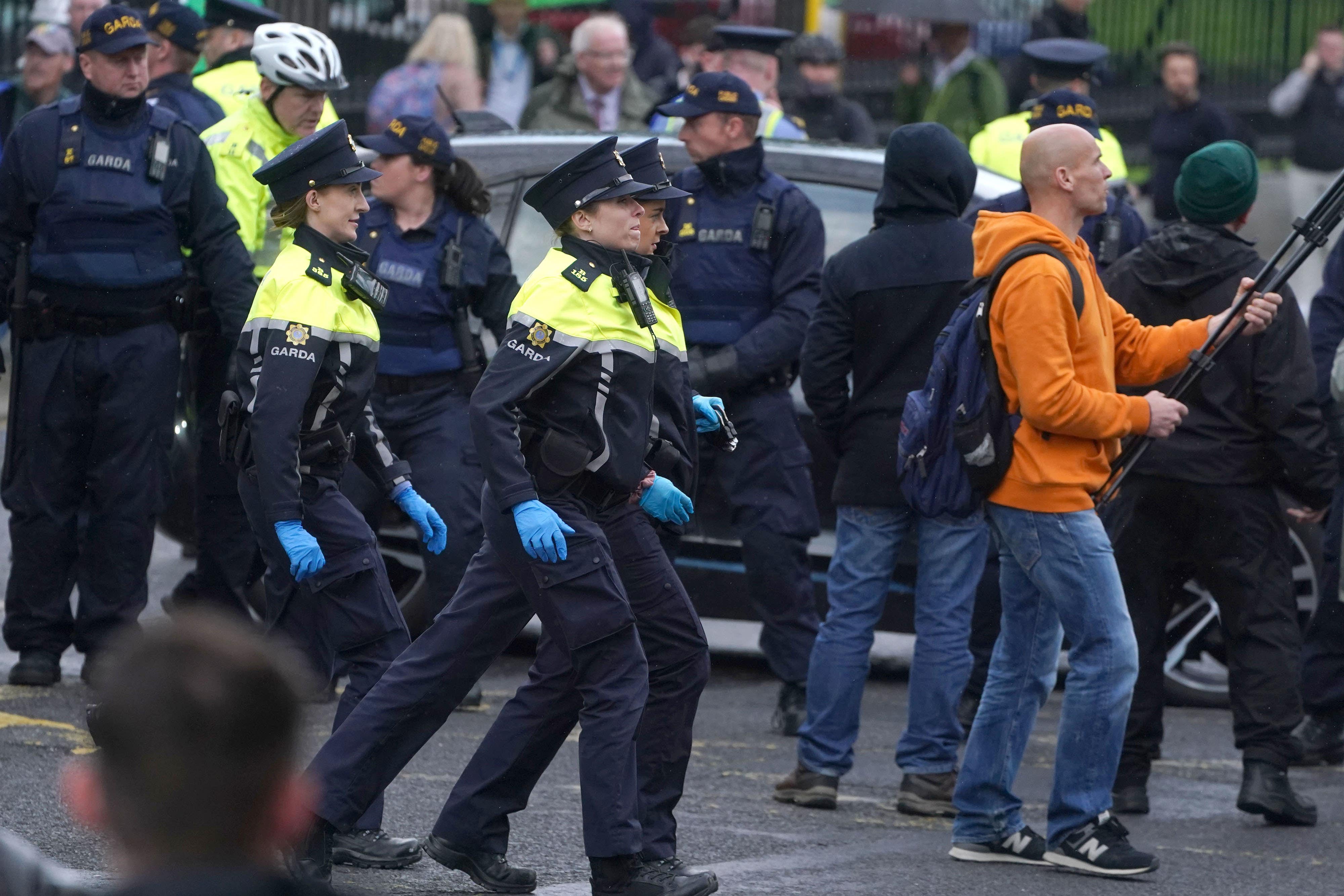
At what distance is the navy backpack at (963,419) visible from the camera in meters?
5.27

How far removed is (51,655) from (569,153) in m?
2.63

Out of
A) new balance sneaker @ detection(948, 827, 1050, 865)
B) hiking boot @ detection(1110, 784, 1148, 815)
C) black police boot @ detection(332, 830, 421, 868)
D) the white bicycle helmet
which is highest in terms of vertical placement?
the white bicycle helmet

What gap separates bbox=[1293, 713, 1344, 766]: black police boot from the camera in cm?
689

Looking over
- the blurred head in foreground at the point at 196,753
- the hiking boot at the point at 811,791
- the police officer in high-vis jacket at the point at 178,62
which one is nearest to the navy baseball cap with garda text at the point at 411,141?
the police officer in high-vis jacket at the point at 178,62

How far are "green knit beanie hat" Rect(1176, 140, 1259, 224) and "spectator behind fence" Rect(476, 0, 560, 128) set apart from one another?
7.41 m

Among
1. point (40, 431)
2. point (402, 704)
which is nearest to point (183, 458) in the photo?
point (40, 431)

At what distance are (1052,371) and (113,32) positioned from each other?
3371 mm

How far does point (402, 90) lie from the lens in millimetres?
11211

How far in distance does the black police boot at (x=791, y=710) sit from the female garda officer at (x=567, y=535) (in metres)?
2.22

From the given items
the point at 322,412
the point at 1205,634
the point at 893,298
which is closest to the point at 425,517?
the point at 322,412

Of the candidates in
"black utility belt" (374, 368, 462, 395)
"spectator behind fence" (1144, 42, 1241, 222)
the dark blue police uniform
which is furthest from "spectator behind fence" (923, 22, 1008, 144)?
"black utility belt" (374, 368, 462, 395)

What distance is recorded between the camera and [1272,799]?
19.7ft

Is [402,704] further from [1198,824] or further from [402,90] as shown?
[402,90]

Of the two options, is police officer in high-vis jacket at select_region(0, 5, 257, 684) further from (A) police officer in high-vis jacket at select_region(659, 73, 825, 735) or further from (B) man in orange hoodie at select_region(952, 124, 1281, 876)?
(B) man in orange hoodie at select_region(952, 124, 1281, 876)
